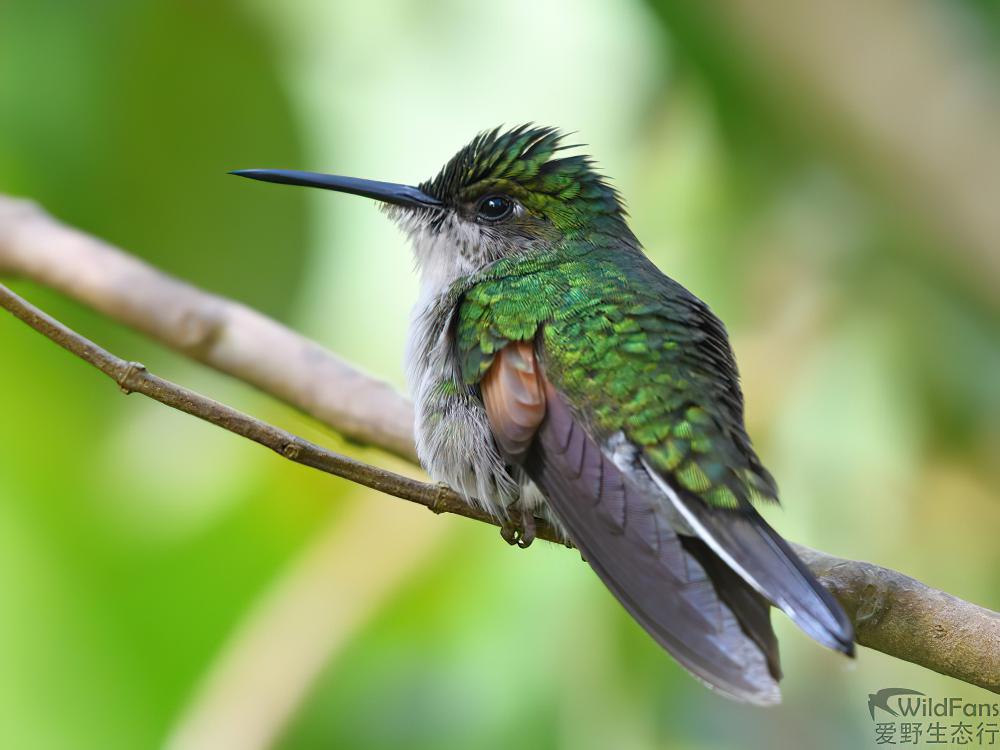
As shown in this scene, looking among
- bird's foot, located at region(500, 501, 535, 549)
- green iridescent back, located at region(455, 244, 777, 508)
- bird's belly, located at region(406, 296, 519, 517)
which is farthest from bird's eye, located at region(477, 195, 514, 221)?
bird's foot, located at region(500, 501, 535, 549)

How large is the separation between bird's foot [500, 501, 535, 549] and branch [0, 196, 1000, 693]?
3 centimetres

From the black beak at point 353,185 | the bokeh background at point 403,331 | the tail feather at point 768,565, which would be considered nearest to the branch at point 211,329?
the bokeh background at point 403,331

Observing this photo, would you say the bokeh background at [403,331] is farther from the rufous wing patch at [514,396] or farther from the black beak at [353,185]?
the rufous wing patch at [514,396]

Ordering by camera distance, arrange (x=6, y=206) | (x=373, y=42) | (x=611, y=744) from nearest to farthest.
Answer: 1. (x=611, y=744)
2. (x=6, y=206)
3. (x=373, y=42)

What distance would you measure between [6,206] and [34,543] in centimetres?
96

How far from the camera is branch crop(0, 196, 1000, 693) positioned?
1.86 metres

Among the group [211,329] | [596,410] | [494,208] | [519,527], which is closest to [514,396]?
[596,410]

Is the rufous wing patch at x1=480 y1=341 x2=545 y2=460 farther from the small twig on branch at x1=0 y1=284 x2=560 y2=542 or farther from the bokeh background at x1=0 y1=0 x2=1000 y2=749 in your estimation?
the bokeh background at x1=0 y1=0 x2=1000 y2=749

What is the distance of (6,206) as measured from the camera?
332cm

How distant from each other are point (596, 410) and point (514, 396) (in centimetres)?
17

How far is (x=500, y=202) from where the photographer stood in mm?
3068

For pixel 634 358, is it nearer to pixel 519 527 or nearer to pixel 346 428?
pixel 519 527

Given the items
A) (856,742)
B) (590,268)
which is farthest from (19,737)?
(856,742)

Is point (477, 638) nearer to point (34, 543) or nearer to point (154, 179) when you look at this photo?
point (34, 543)
